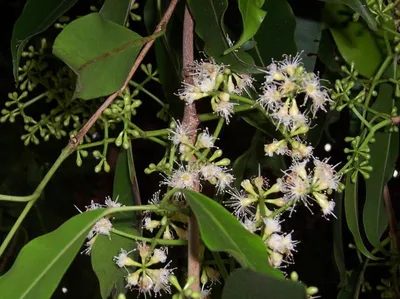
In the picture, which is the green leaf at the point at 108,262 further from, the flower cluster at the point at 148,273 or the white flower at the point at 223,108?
the white flower at the point at 223,108

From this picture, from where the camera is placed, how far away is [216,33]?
2.25 feet

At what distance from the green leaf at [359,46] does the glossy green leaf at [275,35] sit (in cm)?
10

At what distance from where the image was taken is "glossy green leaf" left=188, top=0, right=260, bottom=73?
67cm

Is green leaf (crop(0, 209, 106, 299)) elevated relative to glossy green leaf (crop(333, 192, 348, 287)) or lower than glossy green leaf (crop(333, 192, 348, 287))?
elevated

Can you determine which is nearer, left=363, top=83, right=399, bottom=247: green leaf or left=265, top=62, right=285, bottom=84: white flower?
left=265, top=62, right=285, bottom=84: white flower

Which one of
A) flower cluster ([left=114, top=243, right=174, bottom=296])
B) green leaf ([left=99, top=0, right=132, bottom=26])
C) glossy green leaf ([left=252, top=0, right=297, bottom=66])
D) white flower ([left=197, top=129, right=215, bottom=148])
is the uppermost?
green leaf ([left=99, top=0, right=132, bottom=26])

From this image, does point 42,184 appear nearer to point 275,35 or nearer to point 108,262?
point 108,262

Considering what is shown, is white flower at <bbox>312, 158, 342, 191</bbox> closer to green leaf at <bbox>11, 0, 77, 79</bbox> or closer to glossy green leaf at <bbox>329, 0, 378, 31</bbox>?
glossy green leaf at <bbox>329, 0, 378, 31</bbox>

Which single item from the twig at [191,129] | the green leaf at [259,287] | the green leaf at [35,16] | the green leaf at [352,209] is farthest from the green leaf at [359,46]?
the green leaf at [259,287]

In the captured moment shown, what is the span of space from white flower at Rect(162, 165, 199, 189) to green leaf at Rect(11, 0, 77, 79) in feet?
0.83

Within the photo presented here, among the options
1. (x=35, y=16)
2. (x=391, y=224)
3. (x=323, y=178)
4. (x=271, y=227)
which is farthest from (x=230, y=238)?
(x=391, y=224)

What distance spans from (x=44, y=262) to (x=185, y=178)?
0.16m

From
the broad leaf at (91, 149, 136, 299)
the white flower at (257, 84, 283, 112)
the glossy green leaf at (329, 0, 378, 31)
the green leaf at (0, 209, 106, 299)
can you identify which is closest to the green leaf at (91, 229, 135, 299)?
the broad leaf at (91, 149, 136, 299)

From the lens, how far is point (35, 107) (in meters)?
1.38
